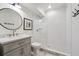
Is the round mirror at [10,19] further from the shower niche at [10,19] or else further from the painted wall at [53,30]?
the painted wall at [53,30]

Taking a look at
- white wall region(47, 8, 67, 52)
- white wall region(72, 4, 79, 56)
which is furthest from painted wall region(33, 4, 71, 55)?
white wall region(72, 4, 79, 56)

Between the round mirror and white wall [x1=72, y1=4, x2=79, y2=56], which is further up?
the round mirror

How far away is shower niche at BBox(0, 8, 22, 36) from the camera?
1.41m

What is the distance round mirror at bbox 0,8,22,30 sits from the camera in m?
1.41

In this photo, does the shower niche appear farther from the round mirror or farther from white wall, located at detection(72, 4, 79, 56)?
white wall, located at detection(72, 4, 79, 56)

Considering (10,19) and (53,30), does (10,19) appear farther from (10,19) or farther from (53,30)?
(53,30)

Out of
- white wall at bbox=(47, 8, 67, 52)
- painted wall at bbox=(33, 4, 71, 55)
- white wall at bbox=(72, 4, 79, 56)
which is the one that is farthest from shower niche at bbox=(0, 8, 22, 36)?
white wall at bbox=(72, 4, 79, 56)

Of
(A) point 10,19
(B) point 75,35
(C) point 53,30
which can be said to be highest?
(A) point 10,19

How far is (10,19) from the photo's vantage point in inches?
62.7

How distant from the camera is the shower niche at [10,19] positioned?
141cm

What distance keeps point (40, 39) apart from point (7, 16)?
1.66m

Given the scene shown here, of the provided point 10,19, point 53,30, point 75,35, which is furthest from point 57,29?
point 10,19

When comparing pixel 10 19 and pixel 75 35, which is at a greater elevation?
pixel 10 19

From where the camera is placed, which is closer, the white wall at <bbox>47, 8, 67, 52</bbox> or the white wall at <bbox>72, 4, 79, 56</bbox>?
the white wall at <bbox>72, 4, 79, 56</bbox>
